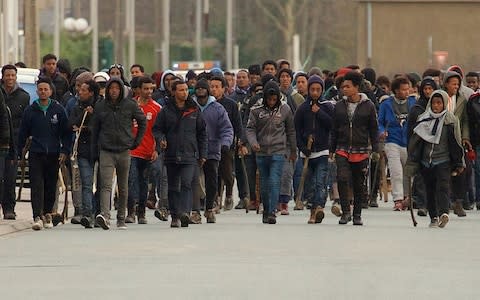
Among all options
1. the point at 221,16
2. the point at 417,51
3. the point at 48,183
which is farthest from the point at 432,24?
the point at 221,16

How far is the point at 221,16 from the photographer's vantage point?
120938 mm

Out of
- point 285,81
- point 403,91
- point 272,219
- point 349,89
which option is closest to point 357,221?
point 272,219

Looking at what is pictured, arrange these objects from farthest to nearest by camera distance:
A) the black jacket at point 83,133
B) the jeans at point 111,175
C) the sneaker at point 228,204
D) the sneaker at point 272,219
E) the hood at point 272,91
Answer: the sneaker at point 228,204 → the hood at point 272,91 → the sneaker at point 272,219 → the black jacket at point 83,133 → the jeans at point 111,175

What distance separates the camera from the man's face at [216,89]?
26.9 metres

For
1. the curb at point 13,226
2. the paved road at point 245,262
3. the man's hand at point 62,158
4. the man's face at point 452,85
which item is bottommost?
the paved road at point 245,262

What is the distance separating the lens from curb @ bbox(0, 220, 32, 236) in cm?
2268

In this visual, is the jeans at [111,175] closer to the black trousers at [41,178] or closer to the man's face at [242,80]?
the black trousers at [41,178]

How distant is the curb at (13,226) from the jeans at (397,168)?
5.70m

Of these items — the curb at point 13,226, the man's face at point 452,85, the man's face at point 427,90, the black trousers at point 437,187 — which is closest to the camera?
the curb at point 13,226

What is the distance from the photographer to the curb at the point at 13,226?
2268cm

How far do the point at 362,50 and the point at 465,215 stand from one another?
111ft

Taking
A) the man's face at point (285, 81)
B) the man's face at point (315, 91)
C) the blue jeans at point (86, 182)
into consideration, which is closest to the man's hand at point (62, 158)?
the blue jeans at point (86, 182)

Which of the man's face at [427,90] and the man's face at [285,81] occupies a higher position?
the man's face at [285,81]

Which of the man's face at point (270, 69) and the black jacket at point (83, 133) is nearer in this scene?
the black jacket at point (83, 133)
